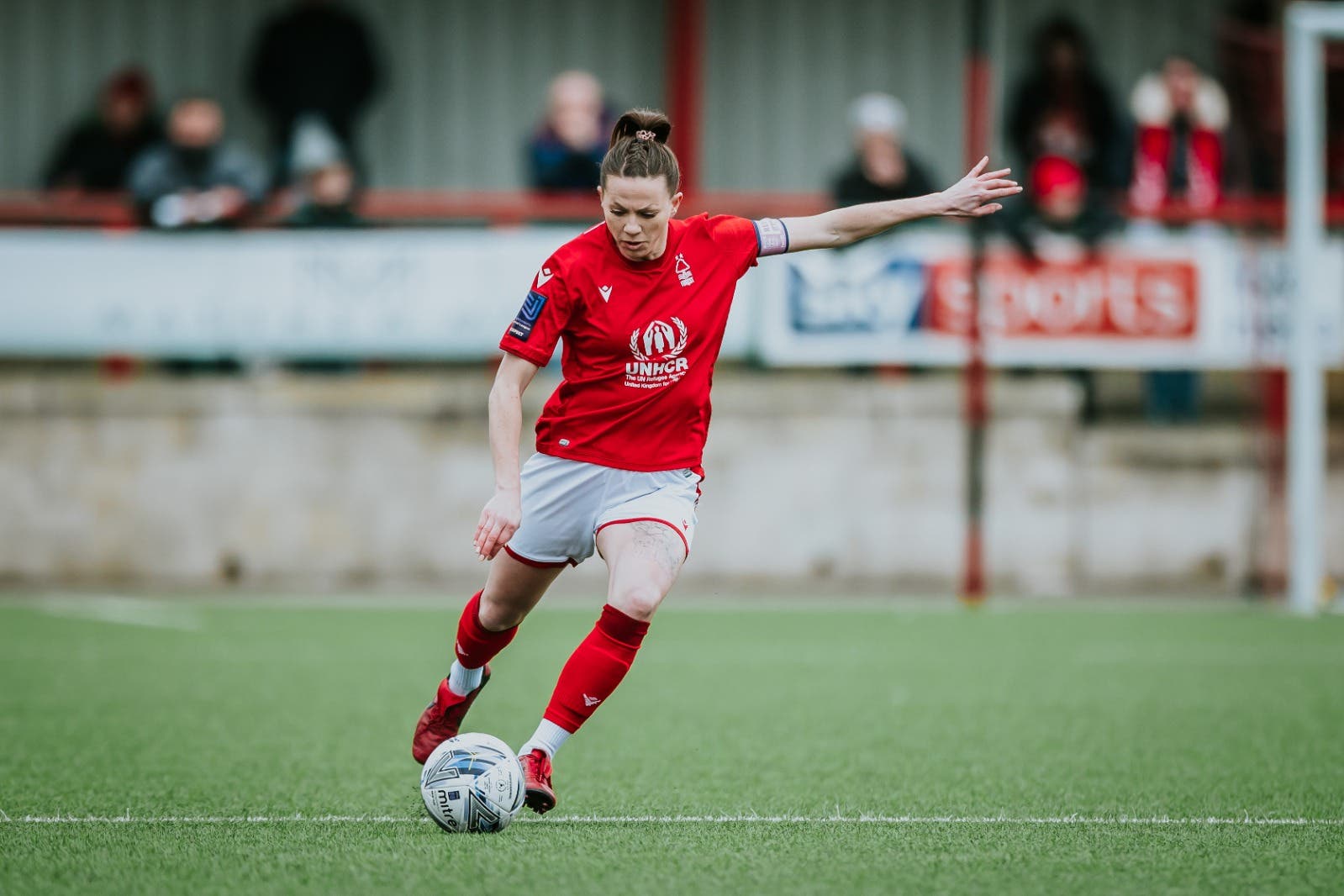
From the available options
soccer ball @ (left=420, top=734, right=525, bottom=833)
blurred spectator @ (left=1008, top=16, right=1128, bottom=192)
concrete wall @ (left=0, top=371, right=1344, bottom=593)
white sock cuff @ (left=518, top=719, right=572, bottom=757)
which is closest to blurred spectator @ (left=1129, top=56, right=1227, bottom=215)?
blurred spectator @ (left=1008, top=16, right=1128, bottom=192)

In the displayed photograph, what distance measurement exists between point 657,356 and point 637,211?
0.45m

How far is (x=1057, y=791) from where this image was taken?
577 centimetres

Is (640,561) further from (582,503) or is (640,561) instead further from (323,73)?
(323,73)

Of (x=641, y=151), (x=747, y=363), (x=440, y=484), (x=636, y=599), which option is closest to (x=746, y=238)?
(x=641, y=151)

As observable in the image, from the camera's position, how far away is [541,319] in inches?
207

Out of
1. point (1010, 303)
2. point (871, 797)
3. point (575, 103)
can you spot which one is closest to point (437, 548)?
point (575, 103)

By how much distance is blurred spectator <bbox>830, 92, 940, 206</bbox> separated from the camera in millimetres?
13078

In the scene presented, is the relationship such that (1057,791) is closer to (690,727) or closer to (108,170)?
(690,727)

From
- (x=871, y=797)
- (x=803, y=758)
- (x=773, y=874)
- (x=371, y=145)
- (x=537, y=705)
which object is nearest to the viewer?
(x=773, y=874)

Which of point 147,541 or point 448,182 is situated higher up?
point 448,182

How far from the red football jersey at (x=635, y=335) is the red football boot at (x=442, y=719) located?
0.88 meters

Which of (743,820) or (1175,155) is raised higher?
(1175,155)

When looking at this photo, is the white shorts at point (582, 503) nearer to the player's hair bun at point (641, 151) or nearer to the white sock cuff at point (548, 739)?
the white sock cuff at point (548, 739)

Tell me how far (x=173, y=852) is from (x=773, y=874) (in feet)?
4.78
